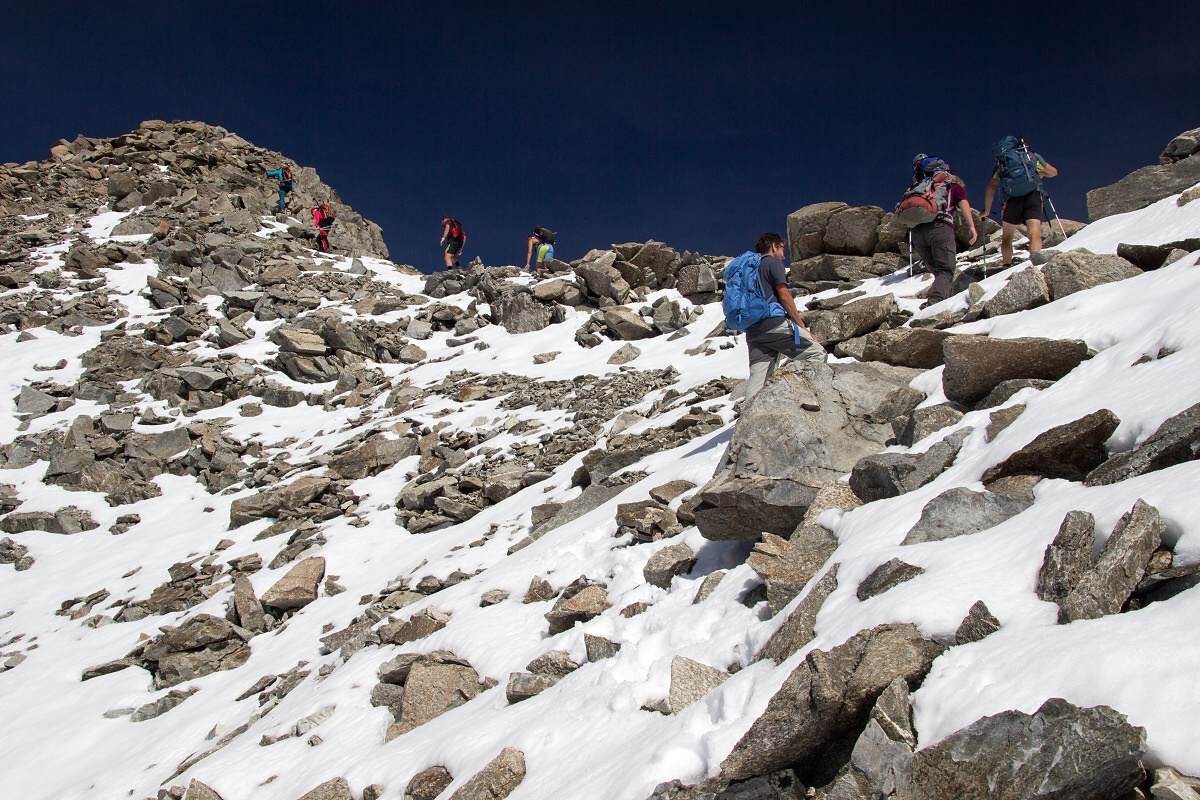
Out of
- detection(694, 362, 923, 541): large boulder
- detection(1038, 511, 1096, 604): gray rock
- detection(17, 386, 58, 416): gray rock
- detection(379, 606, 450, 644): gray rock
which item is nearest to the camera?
detection(1038, 511, 1096, 604): gray rock

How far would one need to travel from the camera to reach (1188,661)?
202 cm

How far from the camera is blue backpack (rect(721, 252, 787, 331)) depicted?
829cm

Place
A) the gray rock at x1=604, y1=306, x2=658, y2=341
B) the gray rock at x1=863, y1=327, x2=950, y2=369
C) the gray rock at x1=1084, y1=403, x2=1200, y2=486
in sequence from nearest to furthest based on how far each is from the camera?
the gray rock at x1=1084, y1=403, x2=1200, y2=486
the gray rock at x1=863, y1=327, x2=950, y2=369
the gray rock at x1=604, y1=306, x2=658, y2=341

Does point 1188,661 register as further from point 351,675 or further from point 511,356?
point 511,356

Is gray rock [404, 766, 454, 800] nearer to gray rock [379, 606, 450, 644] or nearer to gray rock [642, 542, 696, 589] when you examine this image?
gray rock [642, 542, 696, 589]

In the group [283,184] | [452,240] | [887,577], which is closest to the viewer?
[887,577]

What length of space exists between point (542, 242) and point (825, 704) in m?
25.9

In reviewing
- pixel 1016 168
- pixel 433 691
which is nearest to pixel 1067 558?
pixel 433 691

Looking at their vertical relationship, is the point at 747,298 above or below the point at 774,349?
above

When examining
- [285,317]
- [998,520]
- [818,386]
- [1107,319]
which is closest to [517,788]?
[998,520]

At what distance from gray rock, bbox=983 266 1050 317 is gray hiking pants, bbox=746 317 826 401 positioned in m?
2.33

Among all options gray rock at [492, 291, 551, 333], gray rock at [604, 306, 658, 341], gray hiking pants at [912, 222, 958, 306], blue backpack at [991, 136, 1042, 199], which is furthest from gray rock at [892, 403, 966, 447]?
gray rock at [492, 291, 551, 333]

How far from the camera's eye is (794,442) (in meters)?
6.67

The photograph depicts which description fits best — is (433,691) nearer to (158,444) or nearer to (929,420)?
(929,420)
